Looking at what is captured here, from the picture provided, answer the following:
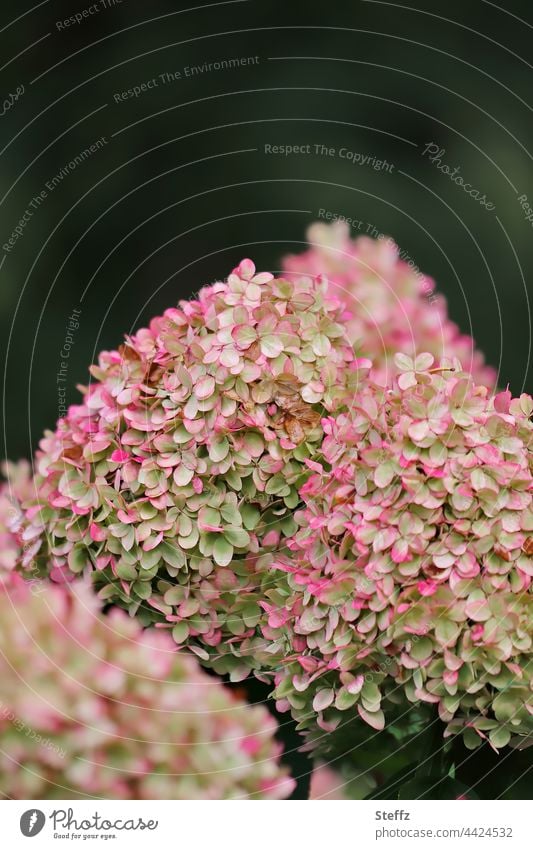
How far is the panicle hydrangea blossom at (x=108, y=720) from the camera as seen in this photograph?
114 cm

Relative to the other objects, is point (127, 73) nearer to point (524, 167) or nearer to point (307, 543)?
point (524, 167)

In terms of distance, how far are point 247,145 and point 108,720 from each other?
139cm

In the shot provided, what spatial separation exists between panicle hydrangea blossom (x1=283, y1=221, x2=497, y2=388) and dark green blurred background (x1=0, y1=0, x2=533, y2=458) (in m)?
0.32

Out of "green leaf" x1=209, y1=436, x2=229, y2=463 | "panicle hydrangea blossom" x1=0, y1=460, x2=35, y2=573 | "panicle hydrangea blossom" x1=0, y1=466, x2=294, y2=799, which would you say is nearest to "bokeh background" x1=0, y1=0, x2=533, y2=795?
"panicle hydrangea blossom" x1=0, y1=460, x2=35, y2=573

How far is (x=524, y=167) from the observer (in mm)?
2086

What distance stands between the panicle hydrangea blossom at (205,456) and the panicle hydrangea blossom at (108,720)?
0.16m

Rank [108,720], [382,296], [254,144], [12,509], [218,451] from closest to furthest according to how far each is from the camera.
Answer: [108,720] < [218,451] < [12,509] < [382,296] < [254,144]

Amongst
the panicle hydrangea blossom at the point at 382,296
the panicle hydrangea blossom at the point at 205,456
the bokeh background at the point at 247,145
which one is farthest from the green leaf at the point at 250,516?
the bokeh background at the point at 247,145

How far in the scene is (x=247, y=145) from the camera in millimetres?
2121

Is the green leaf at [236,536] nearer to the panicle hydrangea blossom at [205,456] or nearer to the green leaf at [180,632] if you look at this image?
the panicle hydrangea blossom at [205,456]

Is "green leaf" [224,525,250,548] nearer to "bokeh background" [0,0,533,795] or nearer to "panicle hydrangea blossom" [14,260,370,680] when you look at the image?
"panicle hydrangea blossom" [14,260,370,680]

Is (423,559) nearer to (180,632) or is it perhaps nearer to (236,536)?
(236,536)

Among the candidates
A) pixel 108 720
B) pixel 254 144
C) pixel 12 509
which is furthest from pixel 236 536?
pixel 254 144
